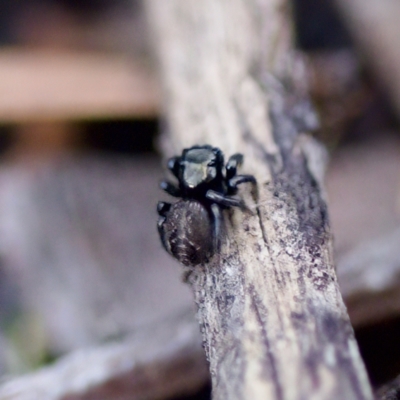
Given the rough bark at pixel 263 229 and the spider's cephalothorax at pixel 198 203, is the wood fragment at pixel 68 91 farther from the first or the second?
the spider's cephalothorax at pixel 198 203

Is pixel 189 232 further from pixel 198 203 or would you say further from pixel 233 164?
pixel 233 164

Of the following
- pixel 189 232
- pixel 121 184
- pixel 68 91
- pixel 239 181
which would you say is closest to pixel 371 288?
pixel 239 181

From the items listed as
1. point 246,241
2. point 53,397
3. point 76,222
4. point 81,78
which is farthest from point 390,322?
point 81,78

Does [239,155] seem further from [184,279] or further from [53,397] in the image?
[53,397]

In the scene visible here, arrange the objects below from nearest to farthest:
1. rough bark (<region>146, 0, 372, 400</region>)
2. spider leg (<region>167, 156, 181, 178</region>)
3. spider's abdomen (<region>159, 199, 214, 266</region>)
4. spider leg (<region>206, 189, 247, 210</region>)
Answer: rough bark (<region>146, 0, 372, 400</region>)
spider's abdomen (<region>159, 199, 214, 266</region>)
spider leg (<region>206, 189, 247, 210</region>)
spider leg (<region>167, 156, 181, 178</region>)

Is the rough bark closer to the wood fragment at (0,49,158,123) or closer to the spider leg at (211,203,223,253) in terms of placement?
the spider leg at (211,203,223,253)

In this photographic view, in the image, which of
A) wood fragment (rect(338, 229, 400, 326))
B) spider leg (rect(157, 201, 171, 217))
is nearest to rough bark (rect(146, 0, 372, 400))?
spider leg (rect(157, 201, 171, 217))
